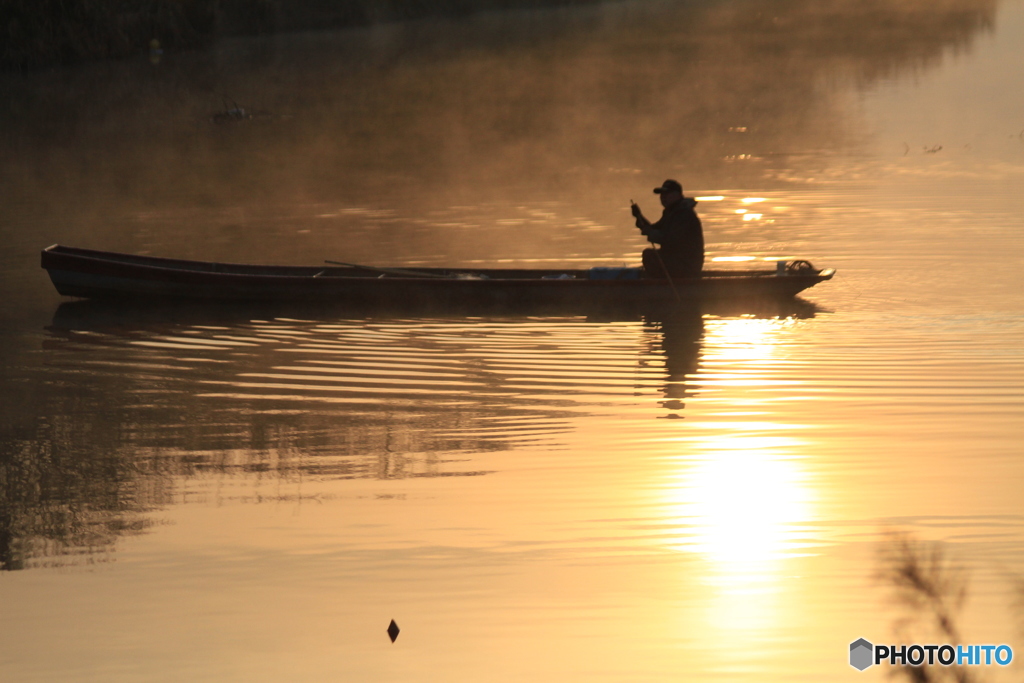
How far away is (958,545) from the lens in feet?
19.8

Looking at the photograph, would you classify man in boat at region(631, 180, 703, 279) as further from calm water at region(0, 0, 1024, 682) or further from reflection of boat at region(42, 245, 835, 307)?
calm water at region(0, 0, 1024, 682)

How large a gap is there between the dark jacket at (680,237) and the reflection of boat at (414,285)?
0.18 meters

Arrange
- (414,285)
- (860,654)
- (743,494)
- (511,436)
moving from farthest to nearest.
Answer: (414,285), (511,436), (743,494), (860,654)

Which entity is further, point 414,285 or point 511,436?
point 414,285

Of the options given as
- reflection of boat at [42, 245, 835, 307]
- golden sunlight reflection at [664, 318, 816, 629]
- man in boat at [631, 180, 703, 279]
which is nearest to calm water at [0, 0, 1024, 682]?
golden sunlight reflection at [664, 318, 816, 629]

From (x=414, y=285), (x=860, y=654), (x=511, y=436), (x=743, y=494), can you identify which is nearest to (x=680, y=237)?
(x=414, y=285)

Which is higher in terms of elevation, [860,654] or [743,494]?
[743,494]

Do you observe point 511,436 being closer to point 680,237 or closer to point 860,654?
point 860,654

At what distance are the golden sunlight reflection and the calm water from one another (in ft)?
0.08

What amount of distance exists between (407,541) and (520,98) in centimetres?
2612

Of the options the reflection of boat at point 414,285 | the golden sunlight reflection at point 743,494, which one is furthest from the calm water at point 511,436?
the reflection of boat at point 414,285

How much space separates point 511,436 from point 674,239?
4.40 m

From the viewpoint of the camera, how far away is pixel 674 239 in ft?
38.7

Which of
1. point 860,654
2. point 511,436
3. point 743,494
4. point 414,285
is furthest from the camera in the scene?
point 414,285
